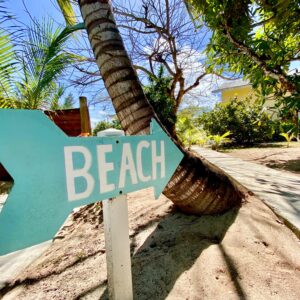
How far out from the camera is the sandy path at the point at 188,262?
1532 mm

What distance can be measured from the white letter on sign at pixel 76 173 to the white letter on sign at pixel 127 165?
0.46 feet

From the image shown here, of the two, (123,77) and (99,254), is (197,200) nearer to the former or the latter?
(99,254)

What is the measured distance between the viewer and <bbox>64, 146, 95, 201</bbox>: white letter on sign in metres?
0.82

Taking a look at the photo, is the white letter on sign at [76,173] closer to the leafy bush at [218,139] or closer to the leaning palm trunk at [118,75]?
the leaning palm trunk at [118,75]

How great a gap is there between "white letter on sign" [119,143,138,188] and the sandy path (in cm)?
Answer: 97

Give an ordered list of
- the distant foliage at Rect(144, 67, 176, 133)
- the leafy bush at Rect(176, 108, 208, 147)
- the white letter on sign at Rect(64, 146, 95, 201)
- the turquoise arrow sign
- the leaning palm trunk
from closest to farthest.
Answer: the turquoise arrow sign < the white letter on sign at Rect(64, 146, 95, 201) < the leaning palm trunk < the distant foliage at Rect(144, 67, 176, 133) < the leafy bush at Rect(176, 108, 208, 147)

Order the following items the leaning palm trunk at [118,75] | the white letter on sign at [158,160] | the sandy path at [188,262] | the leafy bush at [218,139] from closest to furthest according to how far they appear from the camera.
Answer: the white letter on sign at [158,160] → the sandy path at [188,262] → the leaning palm trunk at [118,75] → the leafy bush at [218,139]

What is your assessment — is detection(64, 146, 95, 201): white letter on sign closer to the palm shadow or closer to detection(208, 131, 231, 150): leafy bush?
the palm shadow

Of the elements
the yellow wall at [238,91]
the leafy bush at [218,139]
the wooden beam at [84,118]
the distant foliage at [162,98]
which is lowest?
the leafy bush at [218,139]

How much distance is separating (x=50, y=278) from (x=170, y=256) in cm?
99

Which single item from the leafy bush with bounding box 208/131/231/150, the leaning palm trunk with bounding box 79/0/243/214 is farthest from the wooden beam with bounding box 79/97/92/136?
the leafy bush with bounding box 208/131/231/150

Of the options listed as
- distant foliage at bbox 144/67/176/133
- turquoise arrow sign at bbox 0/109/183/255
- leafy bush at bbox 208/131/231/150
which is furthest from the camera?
leafy bush at bbox 208/131/231/150

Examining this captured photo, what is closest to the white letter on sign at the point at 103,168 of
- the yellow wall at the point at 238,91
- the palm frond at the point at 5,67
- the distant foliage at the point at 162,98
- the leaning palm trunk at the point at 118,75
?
the leaning palm trunk at the point at 118,75

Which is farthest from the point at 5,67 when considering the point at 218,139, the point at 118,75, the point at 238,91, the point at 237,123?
the point at 238,91
